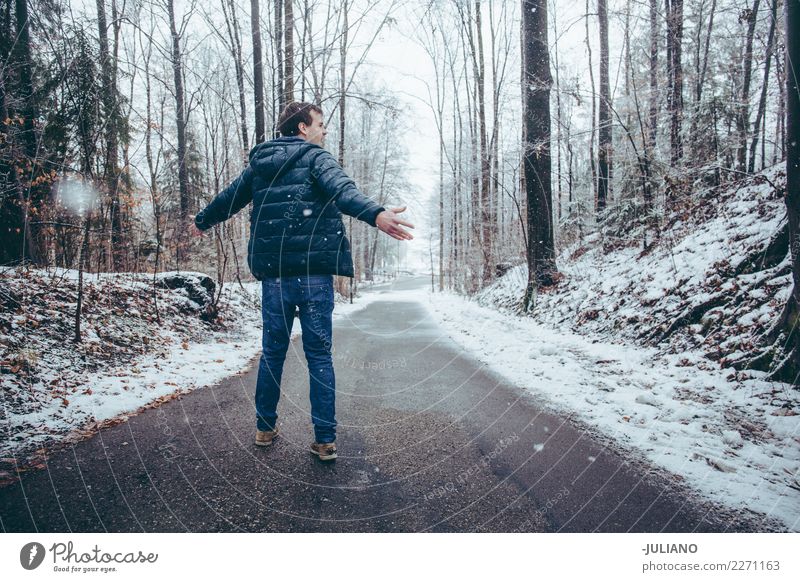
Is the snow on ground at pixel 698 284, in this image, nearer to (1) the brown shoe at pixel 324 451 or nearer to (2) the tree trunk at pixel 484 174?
(1) the brown shoe at pixel 324 451

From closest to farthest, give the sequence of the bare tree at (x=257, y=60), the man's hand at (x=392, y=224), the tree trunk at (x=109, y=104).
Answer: the man's hand at (x=392, y=224), the tree trunk at (x=109, y=104), the bare tree at (x=257, y=60)

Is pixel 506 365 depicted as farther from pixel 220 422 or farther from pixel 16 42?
pixel 16 42

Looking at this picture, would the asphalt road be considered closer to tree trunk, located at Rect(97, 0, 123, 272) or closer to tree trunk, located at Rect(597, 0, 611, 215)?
tree trunk, located at Rect(97, 0, 123, 272)

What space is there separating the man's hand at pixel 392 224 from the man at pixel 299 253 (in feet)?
0.35

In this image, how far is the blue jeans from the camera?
2258 millimetres

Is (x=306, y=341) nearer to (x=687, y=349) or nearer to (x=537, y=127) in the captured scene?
(x=687, y=349)

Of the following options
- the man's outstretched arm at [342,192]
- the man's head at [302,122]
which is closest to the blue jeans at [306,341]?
the man's outstretched arm at [342,192]

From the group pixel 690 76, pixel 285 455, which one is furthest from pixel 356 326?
pixel 690 76

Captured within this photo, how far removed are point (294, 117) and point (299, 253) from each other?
912 millimetres

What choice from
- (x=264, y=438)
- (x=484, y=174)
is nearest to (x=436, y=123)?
(x=484, y=174)

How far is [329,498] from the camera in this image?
177 cm

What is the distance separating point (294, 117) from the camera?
2395 millimetres

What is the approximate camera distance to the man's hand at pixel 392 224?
199 cm
